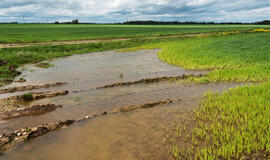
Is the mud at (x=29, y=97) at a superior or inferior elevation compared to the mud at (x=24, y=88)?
inferior

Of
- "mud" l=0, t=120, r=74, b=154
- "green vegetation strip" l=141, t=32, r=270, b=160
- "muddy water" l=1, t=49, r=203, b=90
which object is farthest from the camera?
"muddy water" l=1, t=49, r=203, b=90

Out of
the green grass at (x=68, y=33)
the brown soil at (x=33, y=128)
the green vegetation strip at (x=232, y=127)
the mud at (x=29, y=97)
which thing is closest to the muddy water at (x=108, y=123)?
the brown soil at (x=33, y=128)

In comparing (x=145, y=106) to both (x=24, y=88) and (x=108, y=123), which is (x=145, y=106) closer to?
(x=108, y=123)

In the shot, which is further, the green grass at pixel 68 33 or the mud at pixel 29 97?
the green grass at pixel 68 33

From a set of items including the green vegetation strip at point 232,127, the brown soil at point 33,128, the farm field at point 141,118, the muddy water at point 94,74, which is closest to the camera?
the green vegetation strip at point 232,127

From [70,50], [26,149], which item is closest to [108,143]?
[26,149]

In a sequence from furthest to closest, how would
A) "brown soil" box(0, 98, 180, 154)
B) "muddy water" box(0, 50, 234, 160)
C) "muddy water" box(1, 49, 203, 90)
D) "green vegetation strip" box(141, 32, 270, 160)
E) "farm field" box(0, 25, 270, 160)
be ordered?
"muddy water" box(1, 49, 203, 90) → "brown soil" box(0, 98, 180, 154) → "muddy water" box(0, 50, 234, 160) → "farm field" box(0, 25, 270, 160) → "green vegetation strip" box(141, 32, 270, 160)

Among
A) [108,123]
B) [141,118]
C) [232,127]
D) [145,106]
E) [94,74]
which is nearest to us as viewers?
[232,127]

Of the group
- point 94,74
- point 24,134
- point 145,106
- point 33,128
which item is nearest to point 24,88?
point 94,74

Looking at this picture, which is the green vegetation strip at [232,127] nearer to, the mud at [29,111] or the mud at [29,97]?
the mud at [29,111]

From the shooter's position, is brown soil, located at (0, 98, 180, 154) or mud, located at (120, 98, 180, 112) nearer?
brown soil, located at (0, 98, 180, 154)

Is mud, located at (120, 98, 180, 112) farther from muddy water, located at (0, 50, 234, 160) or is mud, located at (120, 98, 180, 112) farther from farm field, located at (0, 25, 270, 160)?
muddy water, located at (0, 50, 234, 160)

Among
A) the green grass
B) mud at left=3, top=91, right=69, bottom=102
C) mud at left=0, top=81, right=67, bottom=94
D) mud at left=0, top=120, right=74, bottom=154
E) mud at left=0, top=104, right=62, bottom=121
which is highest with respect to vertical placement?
the green grass

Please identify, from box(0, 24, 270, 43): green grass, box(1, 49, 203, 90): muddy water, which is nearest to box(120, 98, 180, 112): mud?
box(1, 49, 203, 90): muddy water
